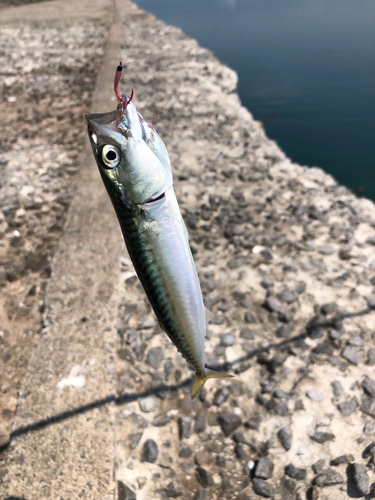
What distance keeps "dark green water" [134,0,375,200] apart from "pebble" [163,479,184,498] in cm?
1148

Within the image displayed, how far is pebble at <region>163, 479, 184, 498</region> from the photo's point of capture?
246 cm

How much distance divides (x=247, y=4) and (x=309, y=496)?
2423 inches

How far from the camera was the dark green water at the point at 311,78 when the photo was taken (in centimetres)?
1398

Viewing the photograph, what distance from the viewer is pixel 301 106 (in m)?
17.2

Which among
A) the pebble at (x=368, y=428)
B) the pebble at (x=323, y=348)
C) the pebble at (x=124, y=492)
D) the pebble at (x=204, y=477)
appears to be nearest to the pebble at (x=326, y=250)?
the pebble at (x=323, y=348)

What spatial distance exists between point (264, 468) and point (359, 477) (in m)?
0.65

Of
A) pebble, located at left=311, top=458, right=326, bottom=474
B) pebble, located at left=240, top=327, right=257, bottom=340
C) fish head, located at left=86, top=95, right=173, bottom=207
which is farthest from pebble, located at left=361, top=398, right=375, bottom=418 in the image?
fish head, located at left=86, top=95, right=173, bottom=207

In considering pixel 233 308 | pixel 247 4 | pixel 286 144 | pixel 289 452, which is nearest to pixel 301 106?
pixel 286 144

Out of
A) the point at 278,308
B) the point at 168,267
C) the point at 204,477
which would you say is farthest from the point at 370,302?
the point at 168,267

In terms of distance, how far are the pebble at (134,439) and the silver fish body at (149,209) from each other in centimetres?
151

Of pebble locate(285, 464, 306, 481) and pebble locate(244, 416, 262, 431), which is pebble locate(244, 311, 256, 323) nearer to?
pebble locate(244, 416, 262, 431)

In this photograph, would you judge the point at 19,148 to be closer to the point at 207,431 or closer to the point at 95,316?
the point at 95,316

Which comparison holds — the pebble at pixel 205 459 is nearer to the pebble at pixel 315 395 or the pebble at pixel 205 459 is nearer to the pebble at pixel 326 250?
the pebble at pixel 315 395

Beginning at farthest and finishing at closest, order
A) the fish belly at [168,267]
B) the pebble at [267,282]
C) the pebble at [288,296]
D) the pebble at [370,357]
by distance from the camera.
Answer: the pebble at [267,282], the pebble at [288,296], the pebble at [370,357], the fish belly at [168,267]
